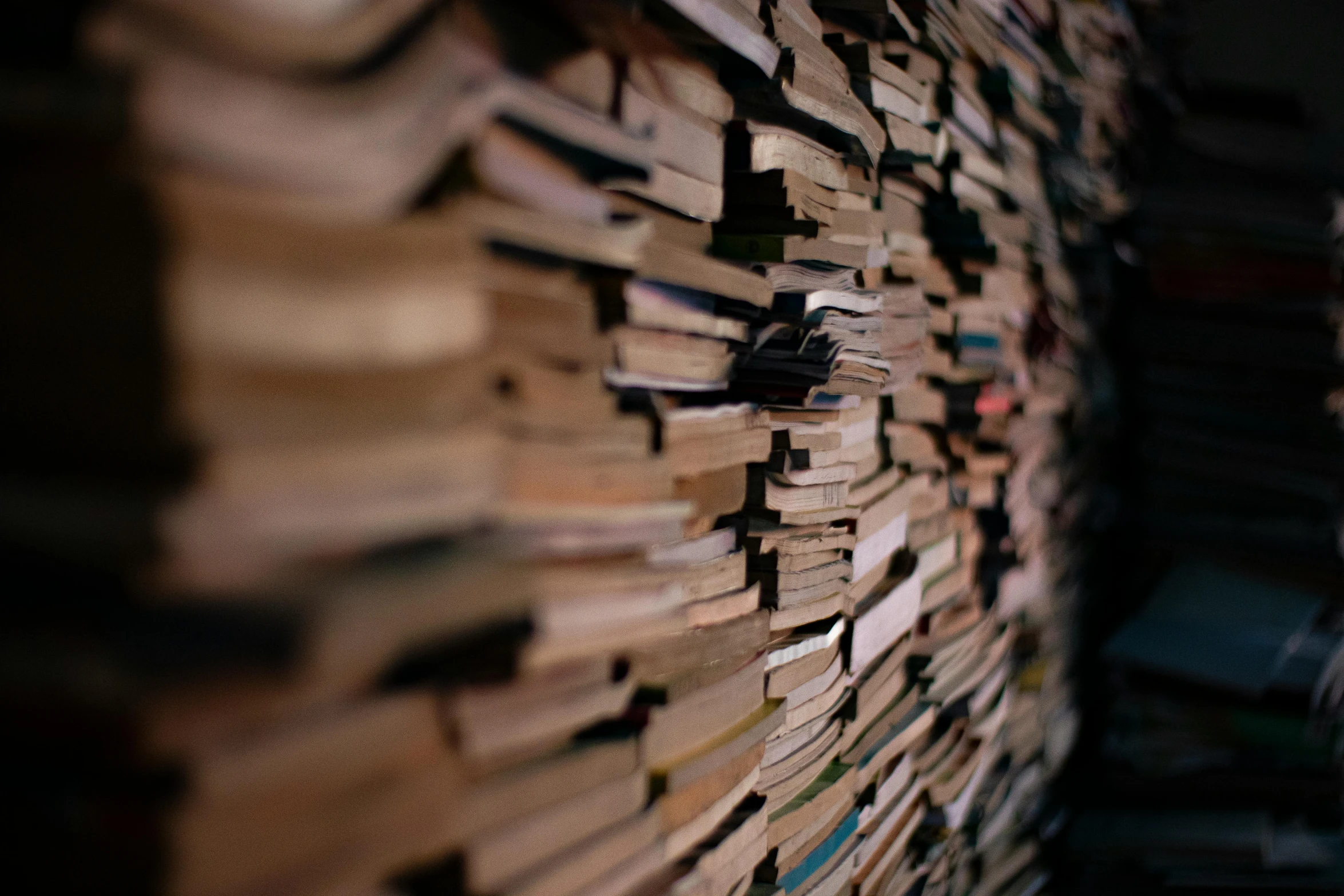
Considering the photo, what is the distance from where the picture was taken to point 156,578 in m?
0.68

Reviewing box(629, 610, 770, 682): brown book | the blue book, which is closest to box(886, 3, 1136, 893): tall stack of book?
the blue book

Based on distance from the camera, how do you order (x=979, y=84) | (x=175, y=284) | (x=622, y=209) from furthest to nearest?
(x=979, y=84), (x=622, y=209), (x=175, y=284)

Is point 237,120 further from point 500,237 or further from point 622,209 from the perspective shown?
point 622,209

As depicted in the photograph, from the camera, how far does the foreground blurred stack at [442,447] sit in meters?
0.68

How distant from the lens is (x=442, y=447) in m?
0.85

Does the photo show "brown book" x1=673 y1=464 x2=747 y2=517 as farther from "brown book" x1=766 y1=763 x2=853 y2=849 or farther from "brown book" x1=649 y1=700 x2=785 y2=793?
"brown book" x1=766 y1=763 x2=853 y2=849

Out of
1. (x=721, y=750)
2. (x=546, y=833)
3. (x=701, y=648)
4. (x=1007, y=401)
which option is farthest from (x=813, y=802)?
(x=1007, y=401)

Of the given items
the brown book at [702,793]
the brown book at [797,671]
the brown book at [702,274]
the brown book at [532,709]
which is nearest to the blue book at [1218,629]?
the brown book at [797,671]

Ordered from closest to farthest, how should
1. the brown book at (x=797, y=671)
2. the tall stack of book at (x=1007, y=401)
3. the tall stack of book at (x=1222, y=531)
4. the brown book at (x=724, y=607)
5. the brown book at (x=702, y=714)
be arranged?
the brown book at (x=702, y=714) → the brown book at (x=724, y=607) → the brown book at (x=797, y=671) → the tall stack of book at (x=1007, y=401) → the tall stack of book at (x=1222, y=531)

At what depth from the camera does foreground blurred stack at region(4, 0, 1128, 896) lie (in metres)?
0.68

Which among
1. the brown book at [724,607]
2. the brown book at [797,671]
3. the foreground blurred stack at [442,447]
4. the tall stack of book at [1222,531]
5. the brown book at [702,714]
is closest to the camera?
the foreground blurred stack at [442,447]

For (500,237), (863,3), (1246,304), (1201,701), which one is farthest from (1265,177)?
(500,237)

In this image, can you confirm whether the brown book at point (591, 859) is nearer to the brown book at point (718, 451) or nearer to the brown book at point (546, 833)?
Result: the brown book at point (546, 833)

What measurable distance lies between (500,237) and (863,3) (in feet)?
3.84
